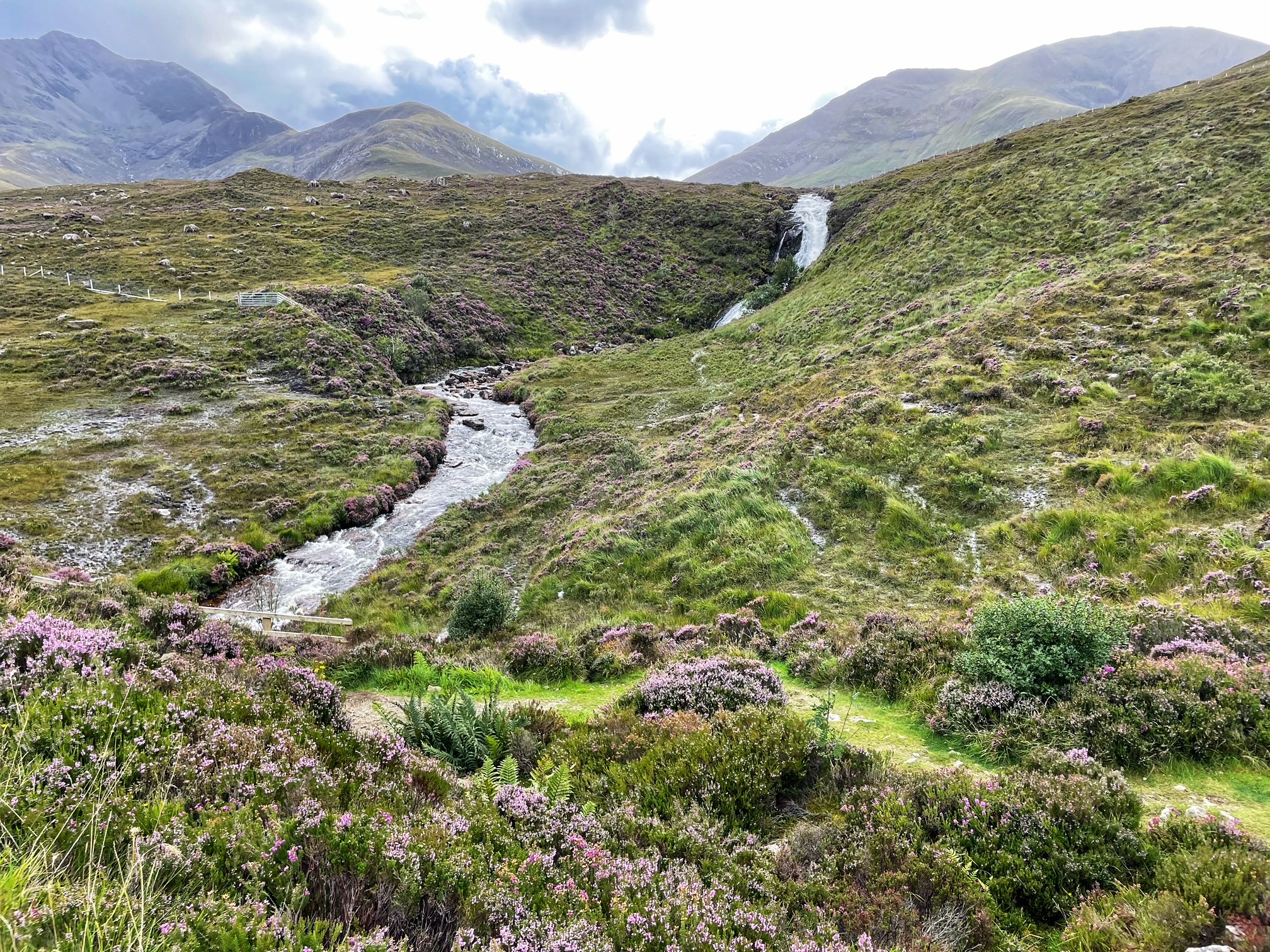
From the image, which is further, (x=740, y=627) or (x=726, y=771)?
(x=740, y=627)

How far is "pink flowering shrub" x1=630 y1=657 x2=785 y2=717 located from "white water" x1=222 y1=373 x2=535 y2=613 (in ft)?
45.7

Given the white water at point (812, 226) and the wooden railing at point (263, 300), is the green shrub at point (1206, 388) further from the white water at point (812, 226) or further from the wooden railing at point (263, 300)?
the wooden railing at point (263, 300)

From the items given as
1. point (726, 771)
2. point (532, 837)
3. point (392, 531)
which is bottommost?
point (392, 531)

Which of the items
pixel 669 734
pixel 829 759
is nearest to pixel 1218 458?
Answer: pixel 829 759

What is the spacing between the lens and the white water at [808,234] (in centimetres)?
5912

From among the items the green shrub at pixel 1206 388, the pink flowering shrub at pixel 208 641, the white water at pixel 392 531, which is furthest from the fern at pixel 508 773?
the green shrub at pixel 1206 388

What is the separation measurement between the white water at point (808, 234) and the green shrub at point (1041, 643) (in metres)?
48.6

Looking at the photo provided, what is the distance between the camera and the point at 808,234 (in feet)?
232

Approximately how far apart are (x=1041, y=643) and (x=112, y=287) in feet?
225

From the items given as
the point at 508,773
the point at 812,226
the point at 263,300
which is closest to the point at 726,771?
the point at 508,773

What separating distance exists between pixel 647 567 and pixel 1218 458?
40.0 feet

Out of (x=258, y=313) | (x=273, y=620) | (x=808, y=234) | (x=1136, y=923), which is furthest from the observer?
(x=808, y=234)

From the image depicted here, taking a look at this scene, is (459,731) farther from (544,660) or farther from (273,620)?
(273,620)

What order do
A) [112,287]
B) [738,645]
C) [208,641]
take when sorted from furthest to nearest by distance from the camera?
[112,287] < [738,645] < [208,641]
